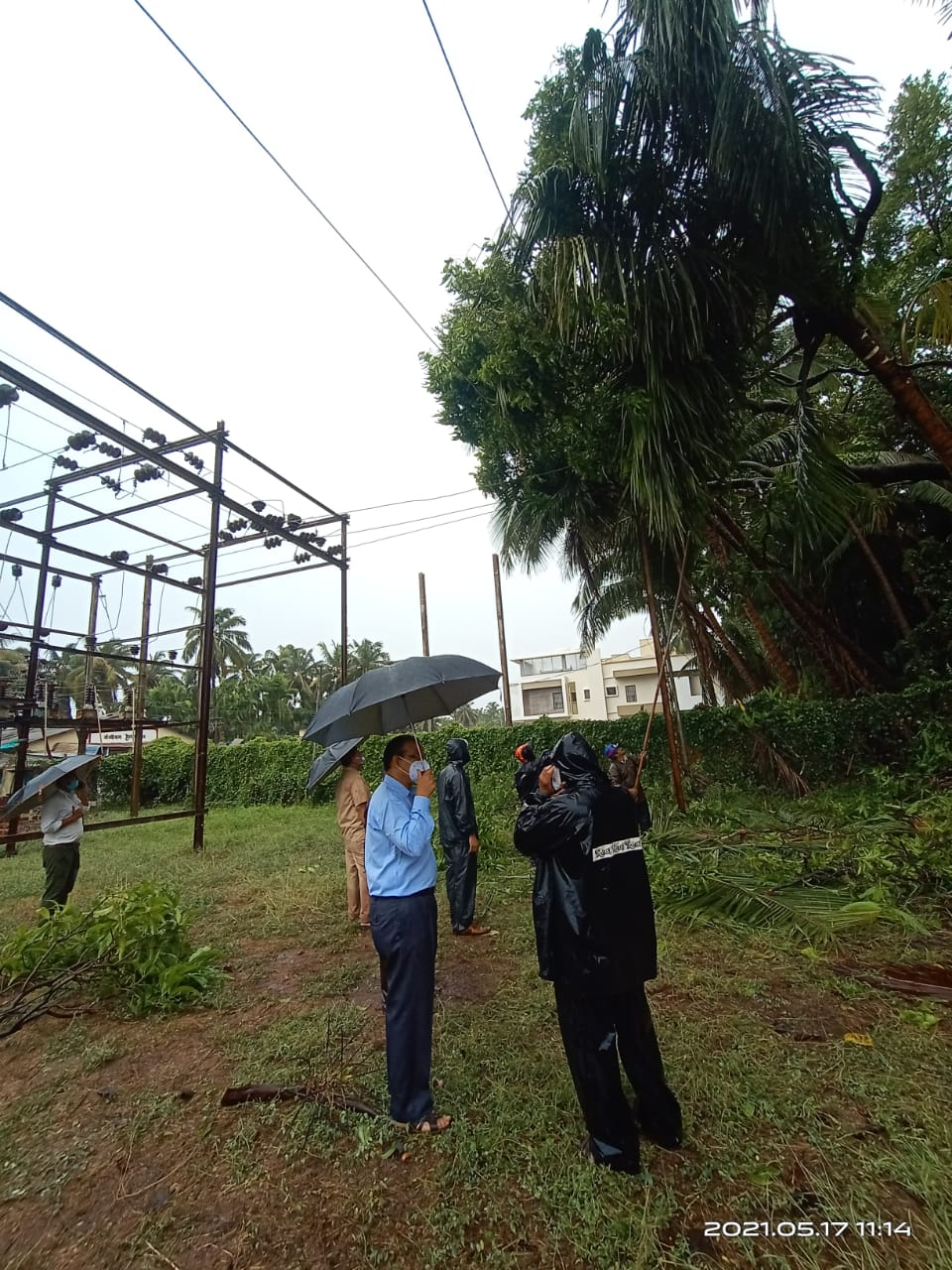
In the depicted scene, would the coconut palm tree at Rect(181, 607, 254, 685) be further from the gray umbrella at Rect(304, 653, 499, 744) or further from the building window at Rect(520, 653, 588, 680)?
the gray umbrella at Rect(304, 653, 499, 744)

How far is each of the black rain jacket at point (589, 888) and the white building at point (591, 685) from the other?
32.3 meters

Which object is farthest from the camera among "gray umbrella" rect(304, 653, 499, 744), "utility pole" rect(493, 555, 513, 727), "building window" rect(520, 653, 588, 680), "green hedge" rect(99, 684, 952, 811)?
"building window" rect(520, 653, 588, 680)

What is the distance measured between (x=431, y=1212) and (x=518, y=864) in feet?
17.9

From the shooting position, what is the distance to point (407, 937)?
2.48 metres

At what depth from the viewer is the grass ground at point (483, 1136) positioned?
6.28ft

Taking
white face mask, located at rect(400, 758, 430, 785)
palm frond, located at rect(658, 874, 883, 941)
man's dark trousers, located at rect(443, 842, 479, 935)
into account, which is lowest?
palm frond, located at rect(658, 874, 883, 941)

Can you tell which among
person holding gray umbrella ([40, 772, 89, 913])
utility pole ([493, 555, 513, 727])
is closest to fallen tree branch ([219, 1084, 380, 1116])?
person holding gray umbrella ([40, 772, 89, 913])

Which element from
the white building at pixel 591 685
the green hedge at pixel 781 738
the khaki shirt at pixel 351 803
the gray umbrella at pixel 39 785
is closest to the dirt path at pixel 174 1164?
the gray umbrella at pixel 39 785

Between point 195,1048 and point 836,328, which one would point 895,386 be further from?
point 195,1048

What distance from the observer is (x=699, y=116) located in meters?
5.42

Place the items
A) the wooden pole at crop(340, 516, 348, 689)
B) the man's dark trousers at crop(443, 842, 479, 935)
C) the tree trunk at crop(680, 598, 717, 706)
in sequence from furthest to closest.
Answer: the wooden pole at crop(340, 516, 348, 689) → the tree trunk at crop(680, 598, 717, 706) → the man's dark trousers at crop(443, 842, 479, 935)

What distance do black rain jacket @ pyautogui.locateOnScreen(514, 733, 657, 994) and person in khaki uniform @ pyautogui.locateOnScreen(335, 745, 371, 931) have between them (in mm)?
3288

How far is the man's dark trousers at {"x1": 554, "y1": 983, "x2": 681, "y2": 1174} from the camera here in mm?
2191

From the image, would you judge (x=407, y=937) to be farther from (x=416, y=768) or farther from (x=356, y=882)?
(x=356, y=882)
